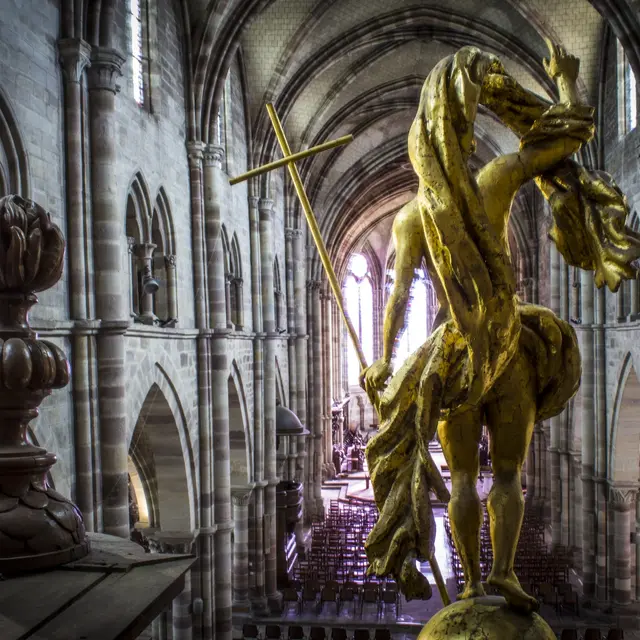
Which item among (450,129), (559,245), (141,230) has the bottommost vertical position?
(559,245)

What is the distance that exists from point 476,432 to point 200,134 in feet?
42.3

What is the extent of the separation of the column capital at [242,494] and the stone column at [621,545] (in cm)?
847

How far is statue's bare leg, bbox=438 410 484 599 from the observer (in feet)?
11.1

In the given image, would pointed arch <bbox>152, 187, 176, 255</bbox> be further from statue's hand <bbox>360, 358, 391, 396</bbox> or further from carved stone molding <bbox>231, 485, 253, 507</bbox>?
statue's hand <bbox>360, 358, 391, 396</bbox>

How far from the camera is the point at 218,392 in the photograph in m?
15.3

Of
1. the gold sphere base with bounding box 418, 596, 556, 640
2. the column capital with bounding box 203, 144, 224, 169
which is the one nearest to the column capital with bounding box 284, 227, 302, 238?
the column capital with bounding box 203, 144, 224, 169

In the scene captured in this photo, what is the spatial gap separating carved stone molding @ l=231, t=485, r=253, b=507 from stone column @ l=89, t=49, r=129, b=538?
879 cm

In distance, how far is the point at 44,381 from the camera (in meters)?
2.16

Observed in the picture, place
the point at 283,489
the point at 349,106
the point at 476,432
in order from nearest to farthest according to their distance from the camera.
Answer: the point at 476,432
the point at 283,489
the point at 349,106

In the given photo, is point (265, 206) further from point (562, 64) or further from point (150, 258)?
point (562, 64)

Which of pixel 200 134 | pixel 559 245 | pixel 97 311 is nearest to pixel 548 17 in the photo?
pixel 200 134

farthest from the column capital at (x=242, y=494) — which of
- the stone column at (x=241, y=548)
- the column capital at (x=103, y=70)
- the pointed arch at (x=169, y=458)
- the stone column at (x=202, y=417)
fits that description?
the column capital at (x=103, y=70)

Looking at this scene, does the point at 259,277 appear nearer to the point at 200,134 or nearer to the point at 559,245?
the point at 200,134

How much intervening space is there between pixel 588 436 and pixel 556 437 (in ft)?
21.8
